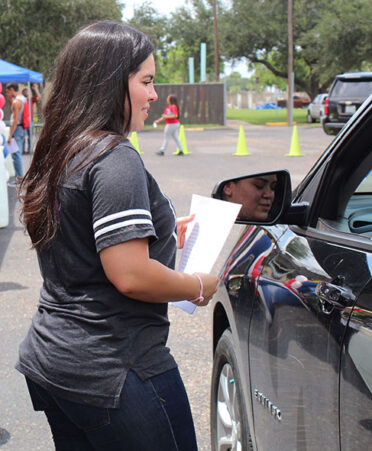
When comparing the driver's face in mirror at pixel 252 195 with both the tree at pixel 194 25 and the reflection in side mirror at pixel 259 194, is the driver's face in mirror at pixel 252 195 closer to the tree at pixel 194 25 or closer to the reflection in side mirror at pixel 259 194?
the reflection in side mirror at pixel 259 194

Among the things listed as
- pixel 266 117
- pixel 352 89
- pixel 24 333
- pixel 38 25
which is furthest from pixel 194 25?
pixel 24 333

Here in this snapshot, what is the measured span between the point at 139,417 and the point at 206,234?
57 centimetres

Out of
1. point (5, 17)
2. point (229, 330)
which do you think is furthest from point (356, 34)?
point (229, 330)

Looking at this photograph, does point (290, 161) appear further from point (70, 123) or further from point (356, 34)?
point (356, 34)

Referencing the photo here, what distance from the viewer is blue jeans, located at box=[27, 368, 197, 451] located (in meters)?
1.74

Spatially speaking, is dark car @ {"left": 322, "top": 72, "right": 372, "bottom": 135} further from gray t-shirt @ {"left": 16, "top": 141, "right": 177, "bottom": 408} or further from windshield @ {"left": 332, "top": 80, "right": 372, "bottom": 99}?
gray t-shirt @ {"left": 16, "top": 141, "right": 177, "bottom": 408}

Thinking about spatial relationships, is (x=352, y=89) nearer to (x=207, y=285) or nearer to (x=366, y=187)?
(x=366, y=187)

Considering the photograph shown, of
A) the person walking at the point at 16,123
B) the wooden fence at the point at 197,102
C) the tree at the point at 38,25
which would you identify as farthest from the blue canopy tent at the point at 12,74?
the tree at the point at 38,25

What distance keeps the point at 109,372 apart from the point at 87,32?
881 mm

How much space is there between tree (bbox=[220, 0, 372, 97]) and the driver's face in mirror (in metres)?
41.2

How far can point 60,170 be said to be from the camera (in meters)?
1.72

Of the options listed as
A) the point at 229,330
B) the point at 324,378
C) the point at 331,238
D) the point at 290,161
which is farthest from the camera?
the point at 290,161

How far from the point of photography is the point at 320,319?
70.3 inches

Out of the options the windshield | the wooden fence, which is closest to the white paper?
the windshield
